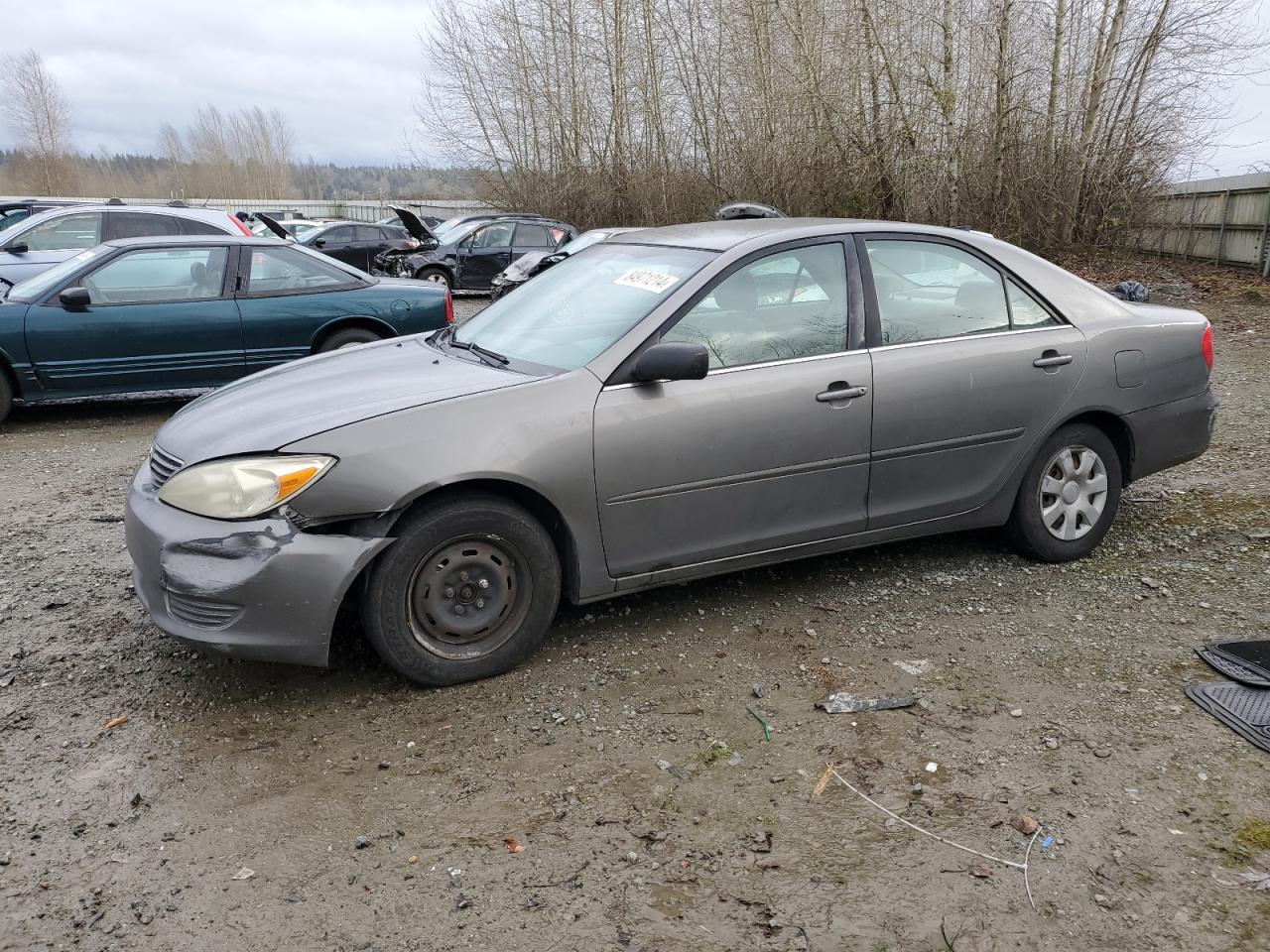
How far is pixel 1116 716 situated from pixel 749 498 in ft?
4.94

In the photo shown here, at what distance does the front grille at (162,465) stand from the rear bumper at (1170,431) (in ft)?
13.6

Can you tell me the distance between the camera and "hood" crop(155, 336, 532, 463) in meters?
3.48

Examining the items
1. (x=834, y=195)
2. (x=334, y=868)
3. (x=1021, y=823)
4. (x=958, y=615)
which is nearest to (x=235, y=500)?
(x=334, y=868)

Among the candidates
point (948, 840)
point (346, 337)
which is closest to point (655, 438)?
point (948, 840)

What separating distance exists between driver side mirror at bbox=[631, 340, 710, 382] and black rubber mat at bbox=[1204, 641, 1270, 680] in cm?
229

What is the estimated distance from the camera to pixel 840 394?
4035 mm

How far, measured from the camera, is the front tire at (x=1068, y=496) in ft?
15.1

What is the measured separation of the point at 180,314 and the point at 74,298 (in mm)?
732

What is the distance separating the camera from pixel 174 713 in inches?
136

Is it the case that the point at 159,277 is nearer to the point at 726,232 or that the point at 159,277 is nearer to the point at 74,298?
the point at 74,298

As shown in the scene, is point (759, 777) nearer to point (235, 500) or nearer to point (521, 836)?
point (521, 836)

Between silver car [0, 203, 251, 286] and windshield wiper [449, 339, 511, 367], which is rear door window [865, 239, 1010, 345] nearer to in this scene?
windshield wiper [449, 339, 511, 367]

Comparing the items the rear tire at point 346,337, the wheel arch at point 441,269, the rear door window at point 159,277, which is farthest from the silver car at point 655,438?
the wheel arch at point 441,269

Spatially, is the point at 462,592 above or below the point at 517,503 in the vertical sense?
below
